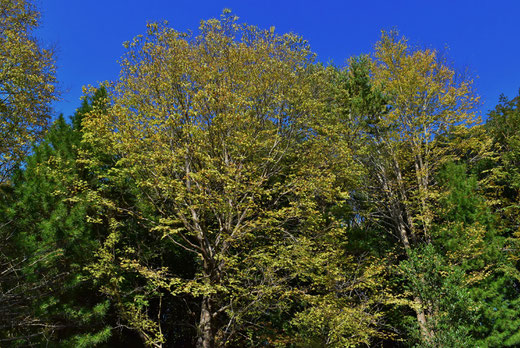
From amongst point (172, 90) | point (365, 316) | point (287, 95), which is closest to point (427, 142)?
point (287, 95)

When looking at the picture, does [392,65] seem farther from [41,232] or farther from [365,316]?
[41,232]

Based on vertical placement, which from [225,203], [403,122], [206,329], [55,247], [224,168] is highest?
[403,122]

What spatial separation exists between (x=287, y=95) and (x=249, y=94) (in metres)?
1.76

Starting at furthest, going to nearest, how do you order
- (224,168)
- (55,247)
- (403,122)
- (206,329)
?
(403,122)
(224,168)
(206,329)
(55,247)

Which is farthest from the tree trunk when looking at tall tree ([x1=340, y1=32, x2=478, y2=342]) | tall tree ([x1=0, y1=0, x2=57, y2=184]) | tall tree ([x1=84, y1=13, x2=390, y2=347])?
tall tree ([x1=340, y1=32, x2=478, y2=342])

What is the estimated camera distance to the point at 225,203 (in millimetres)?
9859

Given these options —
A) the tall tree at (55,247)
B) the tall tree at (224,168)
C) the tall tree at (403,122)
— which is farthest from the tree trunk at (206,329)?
the tall tree at (403,122)

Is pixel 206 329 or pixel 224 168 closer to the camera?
pixel 206 329

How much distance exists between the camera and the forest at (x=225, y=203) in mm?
8312

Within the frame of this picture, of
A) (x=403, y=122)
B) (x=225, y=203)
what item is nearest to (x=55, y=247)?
(x=225, y=203)

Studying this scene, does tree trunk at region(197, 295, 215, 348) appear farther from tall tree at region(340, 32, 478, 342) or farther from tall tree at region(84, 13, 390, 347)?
tall tree at region(340, 32, 478, 342)

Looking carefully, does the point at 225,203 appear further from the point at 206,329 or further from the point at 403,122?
the point at 403,122

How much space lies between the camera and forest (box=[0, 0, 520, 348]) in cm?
831

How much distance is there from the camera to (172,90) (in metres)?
10.9
